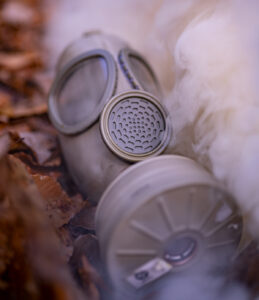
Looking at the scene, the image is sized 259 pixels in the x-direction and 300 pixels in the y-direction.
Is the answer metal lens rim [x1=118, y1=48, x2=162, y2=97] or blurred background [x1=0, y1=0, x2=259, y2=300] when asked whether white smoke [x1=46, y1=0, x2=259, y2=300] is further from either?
metal lens rim [x1=118, y1=48, x2=162, y2=97]

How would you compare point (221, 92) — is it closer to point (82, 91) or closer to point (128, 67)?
point (128, 67)

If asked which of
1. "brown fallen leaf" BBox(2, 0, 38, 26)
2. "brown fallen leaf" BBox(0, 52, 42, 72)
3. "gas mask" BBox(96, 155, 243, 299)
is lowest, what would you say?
"gas mask" BBox(96, 155, 243, 299)

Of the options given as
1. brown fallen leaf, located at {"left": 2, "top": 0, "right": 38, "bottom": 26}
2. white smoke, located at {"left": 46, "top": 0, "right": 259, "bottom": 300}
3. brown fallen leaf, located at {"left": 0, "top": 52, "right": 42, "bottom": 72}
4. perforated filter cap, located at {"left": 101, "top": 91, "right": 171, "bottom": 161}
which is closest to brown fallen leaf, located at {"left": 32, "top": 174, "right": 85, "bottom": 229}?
perforated filter cap, located at {"left": 101, "top": 91, "right": 171, "bottom": 161}

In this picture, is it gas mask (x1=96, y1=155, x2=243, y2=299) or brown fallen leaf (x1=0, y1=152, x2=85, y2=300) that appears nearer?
brown fallen leaf (x1=0, y1=152, x2=85, y2=300)

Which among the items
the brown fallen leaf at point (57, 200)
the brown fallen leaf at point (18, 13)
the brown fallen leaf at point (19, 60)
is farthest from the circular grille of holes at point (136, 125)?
the brown fallen leaf at point (18, 13)

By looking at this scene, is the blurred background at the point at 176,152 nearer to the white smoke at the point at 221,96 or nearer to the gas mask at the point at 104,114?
the white smoke at the point at 221,96

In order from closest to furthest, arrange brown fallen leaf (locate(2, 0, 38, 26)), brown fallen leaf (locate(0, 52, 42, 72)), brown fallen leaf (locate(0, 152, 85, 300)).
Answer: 1. brown fallen leaf (locate(0, 152, 85, 300))
2. brown fallen leaf (locate(0, 52, 42, 72))
3. brown fallen leaf (locate(2, 0, 38, 26))

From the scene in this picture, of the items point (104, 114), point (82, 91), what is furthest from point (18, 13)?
point (104, 114)
